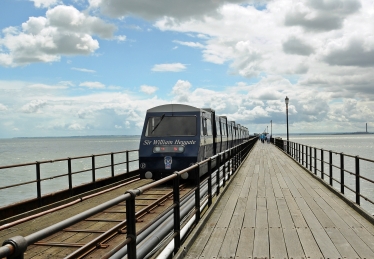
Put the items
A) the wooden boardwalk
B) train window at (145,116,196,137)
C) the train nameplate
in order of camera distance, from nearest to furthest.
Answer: the wooden boardwalk < the train nameplate < train window at (145,116,196,137)

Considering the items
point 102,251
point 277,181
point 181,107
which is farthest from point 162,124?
point 102,251

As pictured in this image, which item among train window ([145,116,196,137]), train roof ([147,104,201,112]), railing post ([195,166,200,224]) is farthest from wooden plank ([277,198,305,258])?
train roof ([147,104,201,112])

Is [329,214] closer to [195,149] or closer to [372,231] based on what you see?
[372,231]

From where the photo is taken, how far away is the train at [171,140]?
13945mm

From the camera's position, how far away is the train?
1395 centimetres

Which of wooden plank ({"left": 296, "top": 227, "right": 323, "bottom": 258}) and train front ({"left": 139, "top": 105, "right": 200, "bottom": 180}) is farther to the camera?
train front ({"left": 139, "top": 105, "right": 200, "bottom": 180})

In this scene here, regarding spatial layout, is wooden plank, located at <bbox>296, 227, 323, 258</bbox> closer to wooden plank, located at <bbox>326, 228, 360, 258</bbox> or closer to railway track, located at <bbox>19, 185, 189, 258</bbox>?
wooden plank, located at <bbox>326, 228, 360, 258</bbox>

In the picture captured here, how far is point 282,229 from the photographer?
22.4 ft

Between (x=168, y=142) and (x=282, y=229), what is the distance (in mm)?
7844

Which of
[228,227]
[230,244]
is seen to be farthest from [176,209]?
[228,227]

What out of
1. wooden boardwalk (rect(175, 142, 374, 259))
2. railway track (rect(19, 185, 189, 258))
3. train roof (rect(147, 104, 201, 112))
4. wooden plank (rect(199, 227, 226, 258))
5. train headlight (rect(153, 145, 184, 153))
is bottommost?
railway track (rect(19, 185, 189, 258))

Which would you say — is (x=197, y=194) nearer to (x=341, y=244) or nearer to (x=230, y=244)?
(x=230, y=244)

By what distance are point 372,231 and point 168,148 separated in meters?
8.40

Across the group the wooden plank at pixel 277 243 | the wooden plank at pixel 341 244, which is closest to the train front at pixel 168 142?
the wooden plank at pixel 277 243
